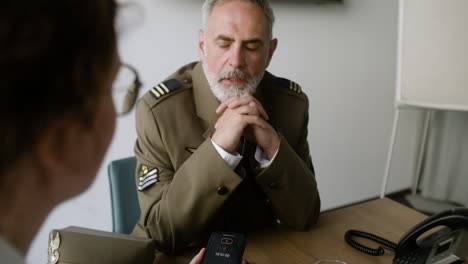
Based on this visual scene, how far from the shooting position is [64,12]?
0.34 meters

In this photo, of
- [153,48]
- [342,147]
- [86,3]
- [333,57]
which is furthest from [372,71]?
[86,3]

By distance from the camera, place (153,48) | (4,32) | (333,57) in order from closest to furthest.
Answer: (4,32), (153,48), (333,57)

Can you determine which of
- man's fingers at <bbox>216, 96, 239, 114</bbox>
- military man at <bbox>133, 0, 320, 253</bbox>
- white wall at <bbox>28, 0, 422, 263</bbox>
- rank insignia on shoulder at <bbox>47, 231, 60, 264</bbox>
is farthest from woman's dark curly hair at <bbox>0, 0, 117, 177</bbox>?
white wall at <bbox>28, 0, 422, 263</bbox>

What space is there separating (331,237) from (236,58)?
0.61 metres

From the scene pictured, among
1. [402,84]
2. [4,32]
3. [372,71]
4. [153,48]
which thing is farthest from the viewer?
[372,71]

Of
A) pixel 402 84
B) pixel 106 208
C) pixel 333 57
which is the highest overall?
pixel 333 57

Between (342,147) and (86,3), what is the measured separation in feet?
8.60

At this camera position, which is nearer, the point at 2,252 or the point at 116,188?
the point at 2,252

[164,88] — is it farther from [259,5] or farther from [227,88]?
[259,5]

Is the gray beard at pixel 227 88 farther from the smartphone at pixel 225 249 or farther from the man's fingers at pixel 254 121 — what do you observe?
the smartphone at pixel 225 249

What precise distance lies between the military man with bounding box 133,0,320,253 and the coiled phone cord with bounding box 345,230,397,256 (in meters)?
0.13

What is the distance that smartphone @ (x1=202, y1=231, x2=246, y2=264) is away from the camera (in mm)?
781

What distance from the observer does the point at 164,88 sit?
48.5 inches

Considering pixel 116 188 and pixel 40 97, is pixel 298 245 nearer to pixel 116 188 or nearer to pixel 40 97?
pixel 116 188
